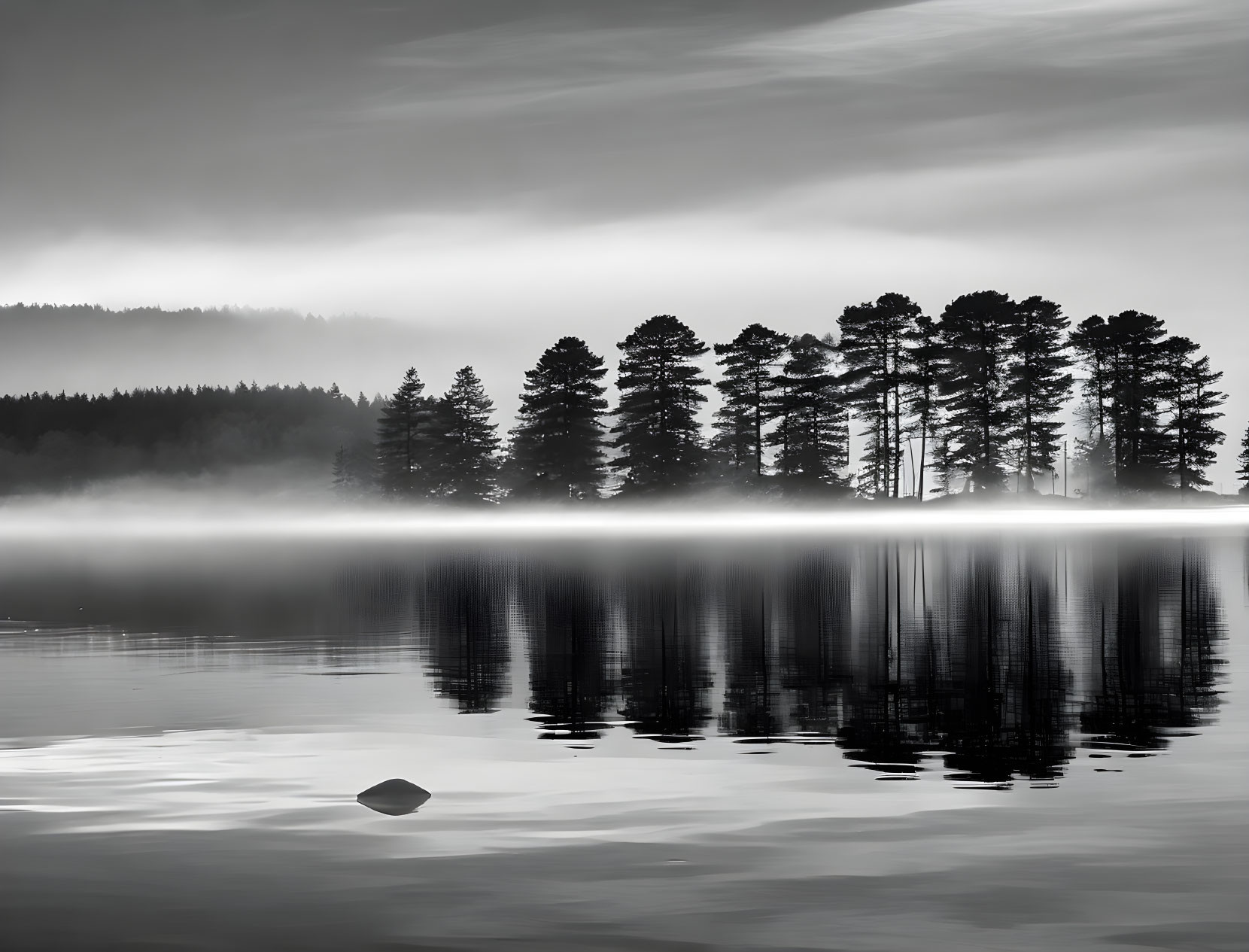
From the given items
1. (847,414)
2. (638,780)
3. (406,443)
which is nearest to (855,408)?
(847,414)

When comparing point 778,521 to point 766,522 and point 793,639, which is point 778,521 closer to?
point 766,522

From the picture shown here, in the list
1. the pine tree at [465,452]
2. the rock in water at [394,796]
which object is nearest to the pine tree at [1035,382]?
the pine tree at [465,452]

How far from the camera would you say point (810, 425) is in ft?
429

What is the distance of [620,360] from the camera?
137500 mm

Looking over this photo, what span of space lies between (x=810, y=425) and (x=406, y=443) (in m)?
50.5

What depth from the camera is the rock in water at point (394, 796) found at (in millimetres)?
13383

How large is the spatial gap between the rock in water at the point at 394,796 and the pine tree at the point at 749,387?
390 ft

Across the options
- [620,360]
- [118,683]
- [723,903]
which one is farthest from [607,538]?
[723,903]

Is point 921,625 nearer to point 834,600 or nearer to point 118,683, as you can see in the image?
point 834,600

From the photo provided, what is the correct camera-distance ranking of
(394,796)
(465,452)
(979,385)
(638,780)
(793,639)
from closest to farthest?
(394,796)
(638,780)
(793,639)
(979,385)
(465,452)

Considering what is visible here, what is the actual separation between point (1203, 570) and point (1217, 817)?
3824cm

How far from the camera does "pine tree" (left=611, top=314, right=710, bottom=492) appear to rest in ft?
443

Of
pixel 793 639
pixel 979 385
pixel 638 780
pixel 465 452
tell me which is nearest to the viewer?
pixel 638 780

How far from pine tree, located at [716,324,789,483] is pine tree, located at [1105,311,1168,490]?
30.6 meters
